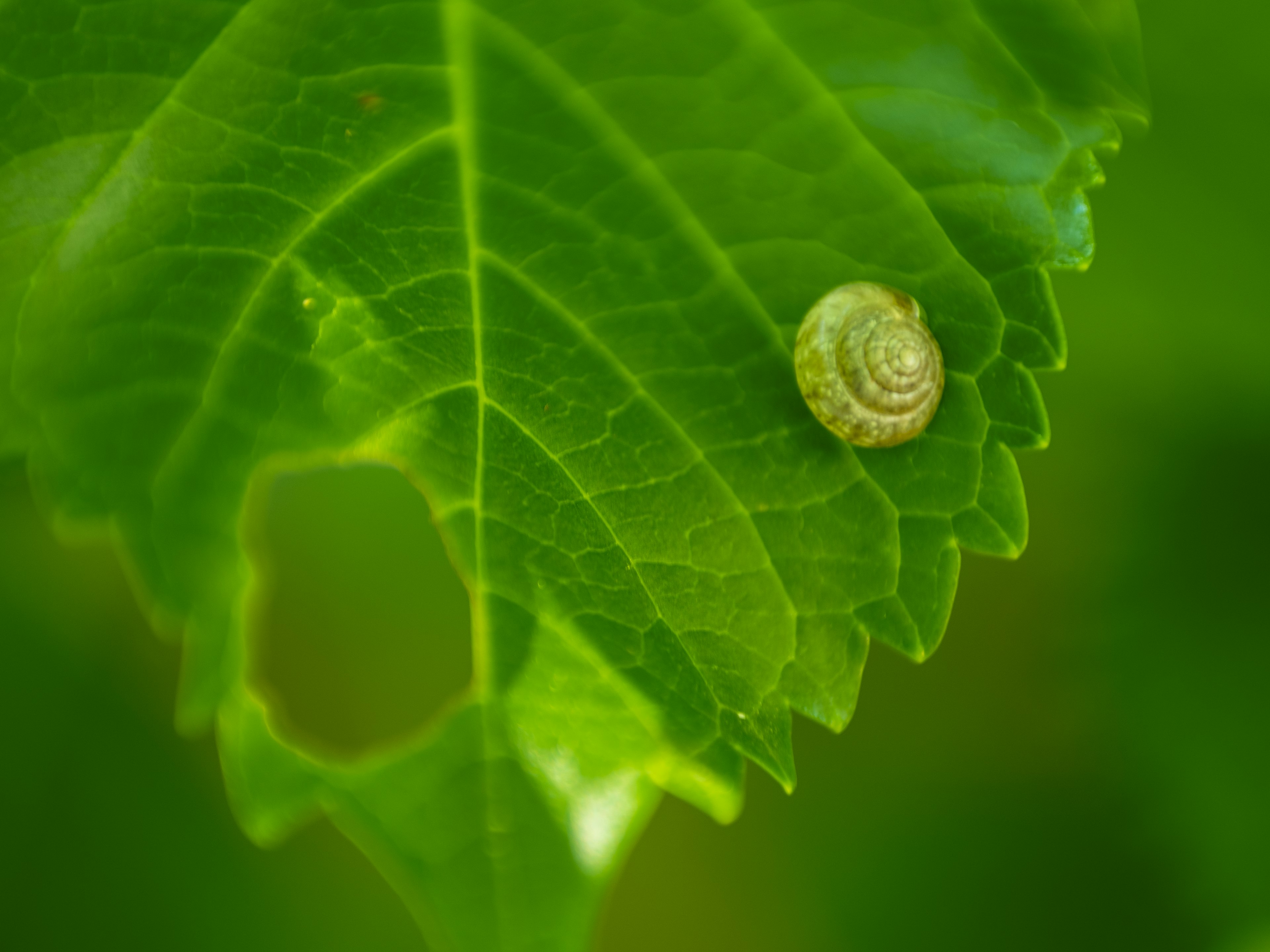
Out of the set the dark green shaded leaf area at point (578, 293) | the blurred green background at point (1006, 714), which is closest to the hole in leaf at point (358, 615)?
the blurred green background at point (1006, 714)

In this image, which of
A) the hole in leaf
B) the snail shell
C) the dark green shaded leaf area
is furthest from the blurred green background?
the snail shell

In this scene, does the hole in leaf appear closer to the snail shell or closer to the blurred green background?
the blurred green background

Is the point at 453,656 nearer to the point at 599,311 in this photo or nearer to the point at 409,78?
the point at 599,311

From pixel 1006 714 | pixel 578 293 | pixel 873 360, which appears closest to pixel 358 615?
pixel 578 293

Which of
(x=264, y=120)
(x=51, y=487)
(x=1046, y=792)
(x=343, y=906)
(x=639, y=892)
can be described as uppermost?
(x=264, y=120)

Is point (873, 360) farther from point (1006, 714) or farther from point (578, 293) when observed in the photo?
point (1006, 714)

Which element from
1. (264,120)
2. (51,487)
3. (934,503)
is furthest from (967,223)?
(51,487)
